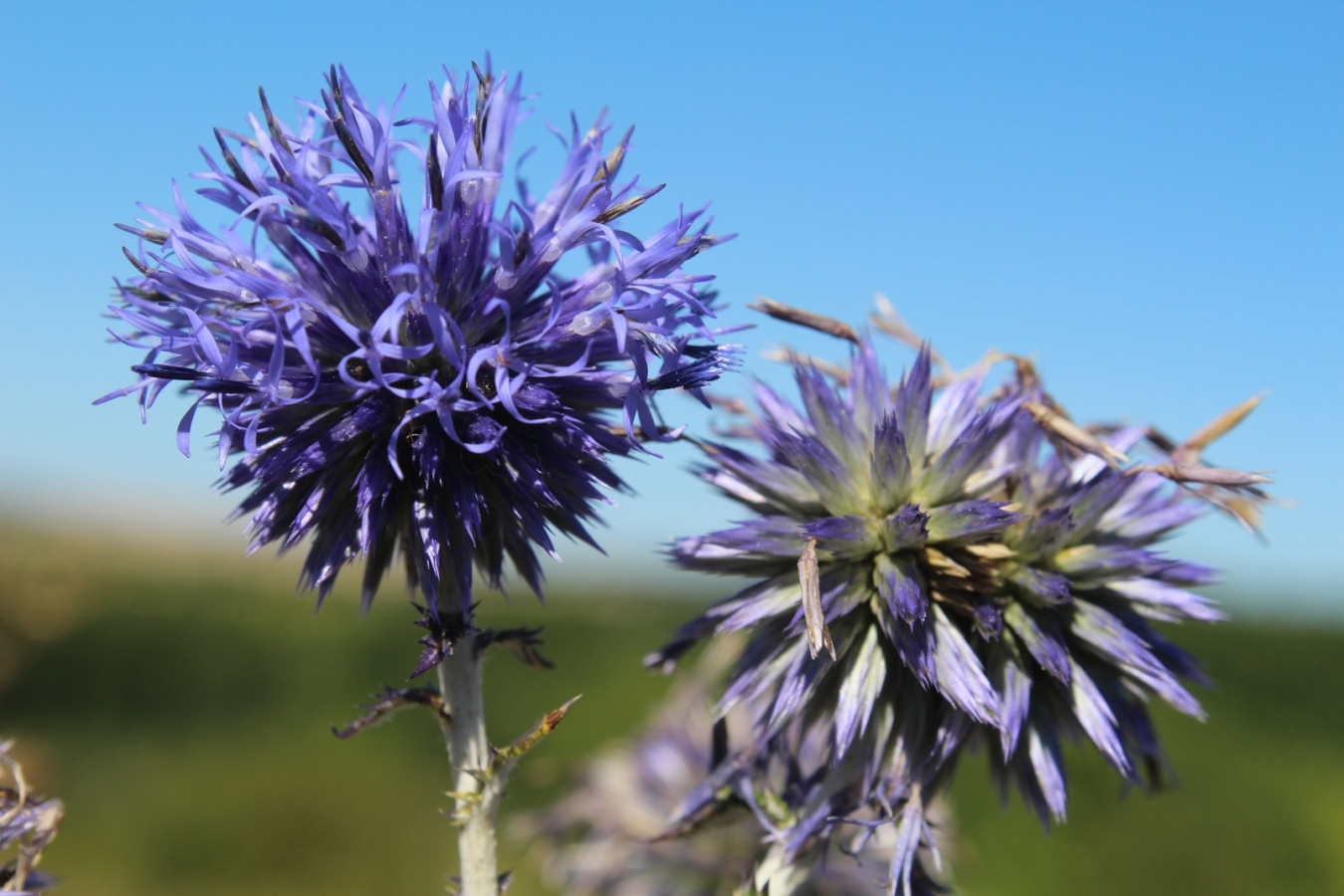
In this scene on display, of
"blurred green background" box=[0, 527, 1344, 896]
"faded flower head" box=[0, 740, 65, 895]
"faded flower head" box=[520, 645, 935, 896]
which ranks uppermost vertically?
"faded flower head" box=[0, 740, 65, 895]

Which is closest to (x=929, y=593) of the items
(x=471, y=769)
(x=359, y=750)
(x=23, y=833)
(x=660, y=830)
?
(x=471, y=769)

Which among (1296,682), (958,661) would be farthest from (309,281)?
(1296,682)

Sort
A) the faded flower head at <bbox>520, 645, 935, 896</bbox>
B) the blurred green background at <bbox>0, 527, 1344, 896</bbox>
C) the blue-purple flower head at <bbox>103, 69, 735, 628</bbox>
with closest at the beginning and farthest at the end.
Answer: the blue-purple flower head at <bbox>103, 69, 735, 628</bbox>, the faded flower head at <bbox>520, 645, 935, 896</bbox>, the blurred green background at <bbox>0, 527, 1344, 896</bbox>

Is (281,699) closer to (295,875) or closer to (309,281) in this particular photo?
(295,875)

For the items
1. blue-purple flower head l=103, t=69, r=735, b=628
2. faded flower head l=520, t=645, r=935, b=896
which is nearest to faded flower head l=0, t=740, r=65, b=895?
blue-purple flower head l=103, t=69, r=735, b=628

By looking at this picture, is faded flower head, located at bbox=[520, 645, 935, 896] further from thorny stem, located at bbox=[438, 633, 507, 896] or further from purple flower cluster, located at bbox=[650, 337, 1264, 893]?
thorny stem, located at bbox=[438, 633, 507, 896]

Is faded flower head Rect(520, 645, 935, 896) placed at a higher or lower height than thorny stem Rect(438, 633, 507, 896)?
lower

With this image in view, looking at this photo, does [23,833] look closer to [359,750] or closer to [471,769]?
[471,769]
